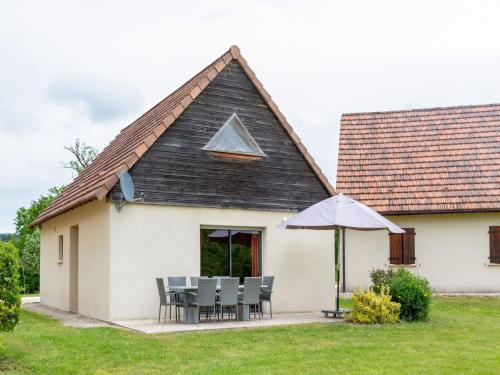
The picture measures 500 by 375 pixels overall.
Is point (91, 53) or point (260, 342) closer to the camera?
point (260, 342)

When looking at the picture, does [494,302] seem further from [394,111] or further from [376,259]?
[394,111]

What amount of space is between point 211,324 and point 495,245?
12601 mm

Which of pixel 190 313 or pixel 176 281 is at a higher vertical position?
pixel 176 281

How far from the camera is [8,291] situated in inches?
428

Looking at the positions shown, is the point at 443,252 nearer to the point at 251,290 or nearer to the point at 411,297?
the point at 411,297

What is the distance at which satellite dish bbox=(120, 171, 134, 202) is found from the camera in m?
15.8

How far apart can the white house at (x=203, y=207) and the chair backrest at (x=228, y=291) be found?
1.86m

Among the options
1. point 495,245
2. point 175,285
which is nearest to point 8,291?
point 175,285

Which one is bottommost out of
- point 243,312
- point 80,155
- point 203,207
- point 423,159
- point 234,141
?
point 243,312

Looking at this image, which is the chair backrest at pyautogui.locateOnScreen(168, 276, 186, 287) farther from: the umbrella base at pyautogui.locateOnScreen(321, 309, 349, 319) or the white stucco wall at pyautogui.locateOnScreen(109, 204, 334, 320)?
the umbrella base at pyautogui.locateOnScreen(321, 309, 349, 319)

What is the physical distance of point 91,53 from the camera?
58.5 ft

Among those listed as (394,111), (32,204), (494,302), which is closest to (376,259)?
(494,302)

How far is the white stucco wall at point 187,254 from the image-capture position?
16062 millimetres

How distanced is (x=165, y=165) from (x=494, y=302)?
1082 centimetres
